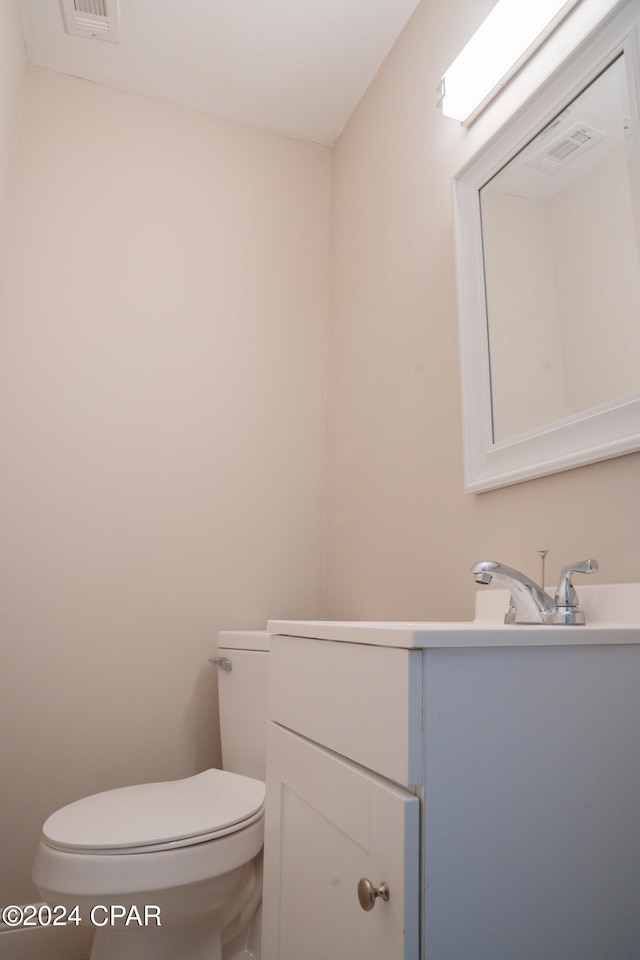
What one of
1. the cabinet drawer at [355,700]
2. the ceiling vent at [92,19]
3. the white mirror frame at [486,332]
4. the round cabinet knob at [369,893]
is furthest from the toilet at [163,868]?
the ceiling vent at [92,19]

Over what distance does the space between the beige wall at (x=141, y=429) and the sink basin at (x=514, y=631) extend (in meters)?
0.80

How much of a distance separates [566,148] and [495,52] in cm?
32

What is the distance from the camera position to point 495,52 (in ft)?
3.99

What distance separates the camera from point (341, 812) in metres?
0.71

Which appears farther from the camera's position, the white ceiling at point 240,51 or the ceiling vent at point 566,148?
the white ceiling at point 240,51

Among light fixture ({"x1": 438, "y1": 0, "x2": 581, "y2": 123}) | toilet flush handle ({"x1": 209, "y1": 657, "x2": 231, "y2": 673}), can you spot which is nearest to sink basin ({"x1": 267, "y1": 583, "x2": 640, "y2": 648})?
toilet flush handle ({"x1": 209, "y1": 657, "x2": 231, "y2": 673})

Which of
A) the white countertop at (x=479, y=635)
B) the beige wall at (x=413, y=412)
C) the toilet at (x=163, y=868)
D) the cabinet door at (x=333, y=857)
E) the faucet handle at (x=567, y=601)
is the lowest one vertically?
the toilet at (x=163, y=868)

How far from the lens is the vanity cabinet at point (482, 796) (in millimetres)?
584

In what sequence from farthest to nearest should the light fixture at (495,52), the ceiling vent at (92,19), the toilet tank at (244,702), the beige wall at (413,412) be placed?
the ceiling vent at (92,19) → the toilet tank at (244,702) → the light fixture at (495,52) → the beige wall at (413,412)

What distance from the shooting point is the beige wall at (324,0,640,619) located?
100cm

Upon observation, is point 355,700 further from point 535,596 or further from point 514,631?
point 535,596

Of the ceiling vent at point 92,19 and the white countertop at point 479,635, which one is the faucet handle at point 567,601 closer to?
the white countertop at point 479,635

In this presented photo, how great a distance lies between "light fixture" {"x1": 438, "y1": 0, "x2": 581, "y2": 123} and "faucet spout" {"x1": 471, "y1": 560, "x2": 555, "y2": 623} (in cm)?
95

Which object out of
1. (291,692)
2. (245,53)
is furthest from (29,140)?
(291,692)
